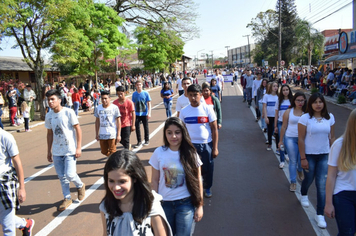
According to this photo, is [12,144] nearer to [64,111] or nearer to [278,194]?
[64,111]

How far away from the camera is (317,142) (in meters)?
4.11

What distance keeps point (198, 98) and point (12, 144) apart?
255cm

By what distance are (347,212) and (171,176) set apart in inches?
66.9

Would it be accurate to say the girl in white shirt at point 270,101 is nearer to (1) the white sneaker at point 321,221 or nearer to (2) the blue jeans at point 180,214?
(1) the white sneaker at point 321,221

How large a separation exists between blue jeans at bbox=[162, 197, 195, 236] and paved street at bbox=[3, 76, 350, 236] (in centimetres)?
128

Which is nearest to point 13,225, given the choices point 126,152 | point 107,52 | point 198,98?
point 126,152

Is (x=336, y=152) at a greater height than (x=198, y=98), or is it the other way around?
(x=198, y=98)

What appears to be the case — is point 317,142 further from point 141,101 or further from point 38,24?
point 38,24

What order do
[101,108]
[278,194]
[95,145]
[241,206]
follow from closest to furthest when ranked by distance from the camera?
1. [241,206]
2. [278,194]
3. [101,108]
4. [95,145]

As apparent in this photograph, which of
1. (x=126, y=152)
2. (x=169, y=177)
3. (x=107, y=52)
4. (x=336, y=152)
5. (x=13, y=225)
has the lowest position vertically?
(x=13, y=225)

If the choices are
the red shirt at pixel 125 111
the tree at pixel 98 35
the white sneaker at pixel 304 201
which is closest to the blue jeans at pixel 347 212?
the white sneaker at pixel 304 201

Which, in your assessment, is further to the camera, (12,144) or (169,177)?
(12,144)

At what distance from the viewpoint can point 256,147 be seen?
8.30 metres

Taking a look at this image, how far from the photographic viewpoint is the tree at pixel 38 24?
1309 cm
